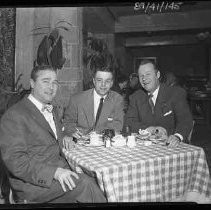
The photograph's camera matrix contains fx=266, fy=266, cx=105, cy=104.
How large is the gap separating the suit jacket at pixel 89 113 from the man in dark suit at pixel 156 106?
137mm

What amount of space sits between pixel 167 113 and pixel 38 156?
1.38m

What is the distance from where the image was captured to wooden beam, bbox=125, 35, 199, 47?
2.74 meters

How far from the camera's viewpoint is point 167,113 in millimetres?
2742

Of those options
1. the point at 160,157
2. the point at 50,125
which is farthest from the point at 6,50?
the point at 160,157

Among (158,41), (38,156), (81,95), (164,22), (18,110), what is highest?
(164,22)

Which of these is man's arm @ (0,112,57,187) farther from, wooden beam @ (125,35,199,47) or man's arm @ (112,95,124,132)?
wooden beam @ (125,35,199,47)

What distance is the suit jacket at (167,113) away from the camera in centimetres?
268

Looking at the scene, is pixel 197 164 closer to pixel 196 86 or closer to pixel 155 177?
pixel 155 177

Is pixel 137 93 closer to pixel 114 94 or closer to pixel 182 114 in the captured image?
pixel 114 94

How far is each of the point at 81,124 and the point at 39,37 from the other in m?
1.00

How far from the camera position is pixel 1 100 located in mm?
2510

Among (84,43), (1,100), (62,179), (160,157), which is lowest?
(62,179)

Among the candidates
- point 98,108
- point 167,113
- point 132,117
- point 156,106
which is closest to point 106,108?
point 98,108

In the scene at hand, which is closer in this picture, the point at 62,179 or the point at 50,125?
the point at 62,179
